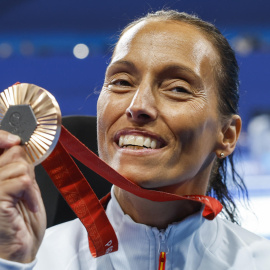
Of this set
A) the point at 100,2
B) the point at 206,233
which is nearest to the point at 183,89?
the point at 206,233

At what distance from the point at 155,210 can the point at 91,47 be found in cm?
517

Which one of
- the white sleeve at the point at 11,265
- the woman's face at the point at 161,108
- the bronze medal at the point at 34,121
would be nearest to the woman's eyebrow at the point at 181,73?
the woman's face at the point at 161,108

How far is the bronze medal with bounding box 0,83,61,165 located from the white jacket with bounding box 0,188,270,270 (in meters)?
0.47

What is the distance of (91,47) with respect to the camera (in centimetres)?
615

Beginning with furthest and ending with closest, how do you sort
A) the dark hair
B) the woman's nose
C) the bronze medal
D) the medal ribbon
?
the dark hair
the woman's nose
the medal ribbon
the bronze medal

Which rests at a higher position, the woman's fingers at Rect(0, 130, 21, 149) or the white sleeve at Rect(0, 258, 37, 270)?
the woman's fingers at Rect(0, 130, 21, 149)

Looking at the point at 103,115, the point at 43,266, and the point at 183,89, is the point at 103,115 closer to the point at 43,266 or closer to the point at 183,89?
the point at 183,89

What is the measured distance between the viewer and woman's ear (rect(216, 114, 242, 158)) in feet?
4.32

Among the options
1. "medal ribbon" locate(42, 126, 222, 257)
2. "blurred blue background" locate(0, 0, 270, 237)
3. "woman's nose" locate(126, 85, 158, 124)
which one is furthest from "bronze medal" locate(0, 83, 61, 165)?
"blurred blue background" locate(0, 0, 270, 237)

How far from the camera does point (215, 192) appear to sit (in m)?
1.59

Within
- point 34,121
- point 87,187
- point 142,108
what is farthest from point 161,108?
point 34,121

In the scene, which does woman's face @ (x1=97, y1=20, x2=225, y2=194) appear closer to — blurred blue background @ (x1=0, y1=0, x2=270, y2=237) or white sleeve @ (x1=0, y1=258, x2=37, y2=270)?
white sleeve @ (x1=0, y1=258, x2=37, y2=270)

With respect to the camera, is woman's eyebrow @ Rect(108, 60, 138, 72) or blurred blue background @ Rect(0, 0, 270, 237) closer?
woman's eyebrow @ Rect(108, 60, 138, 72)

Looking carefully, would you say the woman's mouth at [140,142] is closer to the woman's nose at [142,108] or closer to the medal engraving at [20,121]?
the woman's nose at [142,108]
